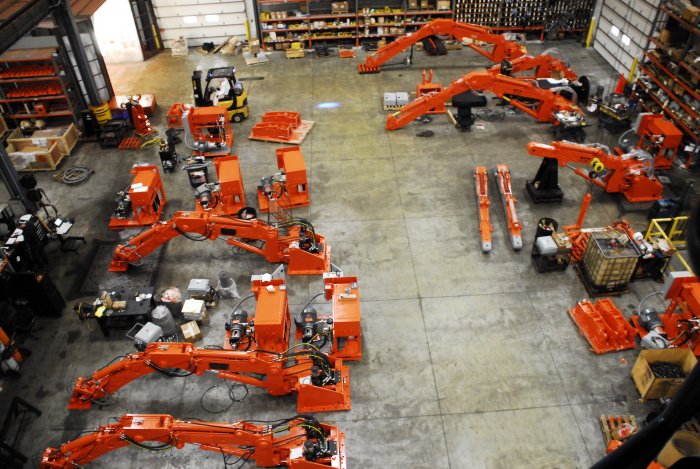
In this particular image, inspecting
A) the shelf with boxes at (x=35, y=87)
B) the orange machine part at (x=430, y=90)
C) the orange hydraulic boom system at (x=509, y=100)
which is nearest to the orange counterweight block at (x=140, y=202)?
the shelf with boxes at (x=35, y=87)

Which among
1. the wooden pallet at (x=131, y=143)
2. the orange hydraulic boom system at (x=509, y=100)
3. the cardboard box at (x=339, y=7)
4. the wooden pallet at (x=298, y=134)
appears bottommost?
the wooden pallet at (x=131, y=143)

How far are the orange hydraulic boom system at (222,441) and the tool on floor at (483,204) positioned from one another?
5.67 m

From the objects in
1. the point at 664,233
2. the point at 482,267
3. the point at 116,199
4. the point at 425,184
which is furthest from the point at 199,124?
the point at 664,233

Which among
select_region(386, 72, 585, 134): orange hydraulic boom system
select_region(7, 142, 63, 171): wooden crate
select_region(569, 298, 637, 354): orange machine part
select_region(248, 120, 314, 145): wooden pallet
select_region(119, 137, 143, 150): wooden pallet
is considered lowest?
select_region(569, 298, 637, 354): orange machine part

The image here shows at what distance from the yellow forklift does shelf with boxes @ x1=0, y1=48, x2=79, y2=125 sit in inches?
145

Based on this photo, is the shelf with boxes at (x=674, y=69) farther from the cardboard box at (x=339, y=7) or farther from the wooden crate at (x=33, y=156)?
the wooden crate at (x=33, y=156)

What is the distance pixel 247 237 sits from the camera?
11.6 meters

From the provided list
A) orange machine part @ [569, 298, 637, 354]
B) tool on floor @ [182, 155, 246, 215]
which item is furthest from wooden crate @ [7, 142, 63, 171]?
orange machine part @ [569, 298, 637, 354]

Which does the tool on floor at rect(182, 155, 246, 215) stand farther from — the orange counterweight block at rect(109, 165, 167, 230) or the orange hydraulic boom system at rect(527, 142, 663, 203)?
the orange hydraulic boom system at rect(527, 142, 663, 203)

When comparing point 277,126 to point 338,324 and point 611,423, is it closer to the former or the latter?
point 338,324

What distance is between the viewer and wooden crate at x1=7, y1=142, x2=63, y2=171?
15172 mm

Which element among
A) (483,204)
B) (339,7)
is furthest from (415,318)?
(339,7)

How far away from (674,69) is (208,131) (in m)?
13.2

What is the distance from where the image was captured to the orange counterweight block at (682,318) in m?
9.40
